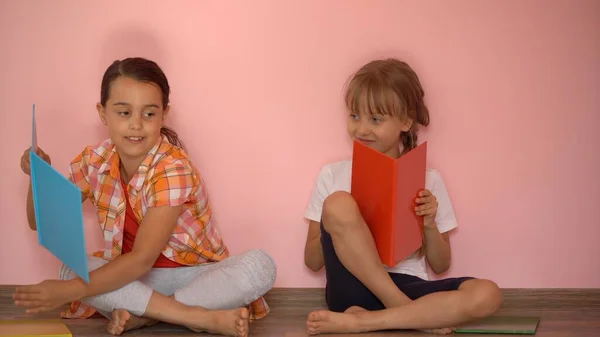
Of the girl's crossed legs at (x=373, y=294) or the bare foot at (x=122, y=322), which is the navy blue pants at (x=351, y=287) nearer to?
the girl's crossed legs at (x=373, y=294)

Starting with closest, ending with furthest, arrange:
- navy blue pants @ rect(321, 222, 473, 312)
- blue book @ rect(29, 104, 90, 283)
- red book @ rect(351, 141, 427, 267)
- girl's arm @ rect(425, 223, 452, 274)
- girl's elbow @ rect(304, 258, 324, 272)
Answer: blue book @ rect(29, 104, 90, 283), red book @ rect(351, 141, 427, 267), navy blue pants @ rect(321, 222, 473, 312), girl's arm @ rect(425, 223, 452, 274), girl's elbow @ rect(304, 258, 324, 272)

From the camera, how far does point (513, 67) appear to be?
2229 millimetres

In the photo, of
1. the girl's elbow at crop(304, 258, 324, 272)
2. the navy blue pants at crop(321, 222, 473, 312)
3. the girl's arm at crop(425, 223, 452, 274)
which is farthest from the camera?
the girl's elbow at crop(304, 258, 324, 272)

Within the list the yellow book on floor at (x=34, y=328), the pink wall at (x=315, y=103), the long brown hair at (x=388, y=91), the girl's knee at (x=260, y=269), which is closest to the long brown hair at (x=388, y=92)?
the long brown hair at (x=388, y=91)

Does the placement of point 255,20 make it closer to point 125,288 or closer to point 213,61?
point 213,61

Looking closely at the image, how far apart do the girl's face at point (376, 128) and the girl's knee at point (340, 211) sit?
219mm

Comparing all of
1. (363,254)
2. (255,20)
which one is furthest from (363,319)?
(255,20)

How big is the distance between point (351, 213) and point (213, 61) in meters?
0.59

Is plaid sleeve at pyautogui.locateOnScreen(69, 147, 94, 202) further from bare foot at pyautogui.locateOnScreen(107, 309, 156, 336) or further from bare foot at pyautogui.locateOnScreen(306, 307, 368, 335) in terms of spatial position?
bare foot at pyautogui.locateOnScreen(306, 307, 368, 335)

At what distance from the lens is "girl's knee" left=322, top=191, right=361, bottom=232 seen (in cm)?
187

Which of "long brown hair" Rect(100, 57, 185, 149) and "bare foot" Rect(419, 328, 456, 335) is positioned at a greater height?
"long brown hair" Rect(100, 57, 185, 149)

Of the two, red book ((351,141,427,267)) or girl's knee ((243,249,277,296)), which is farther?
girl's knee ((243,249,277,296))

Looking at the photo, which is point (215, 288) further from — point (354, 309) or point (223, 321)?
point (354, 309)

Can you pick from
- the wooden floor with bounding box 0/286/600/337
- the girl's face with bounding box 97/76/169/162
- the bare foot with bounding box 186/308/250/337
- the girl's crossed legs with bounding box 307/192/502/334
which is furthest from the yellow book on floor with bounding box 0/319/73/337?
the girl's crossed legs with bounding box 307/192/502/334
